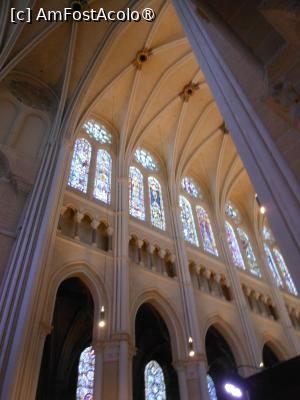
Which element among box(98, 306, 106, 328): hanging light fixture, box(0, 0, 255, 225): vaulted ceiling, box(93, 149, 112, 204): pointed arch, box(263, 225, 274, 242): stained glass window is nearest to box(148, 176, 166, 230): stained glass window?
Result: box(0, 0, 255, 225): vaulted ceiling

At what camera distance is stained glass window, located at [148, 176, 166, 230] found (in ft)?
45.3

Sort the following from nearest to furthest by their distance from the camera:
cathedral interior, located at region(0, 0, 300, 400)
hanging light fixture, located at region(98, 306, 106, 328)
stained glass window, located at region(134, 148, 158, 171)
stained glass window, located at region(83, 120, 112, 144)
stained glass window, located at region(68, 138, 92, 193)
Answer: cathedral interior, located at region(0, 0, 300, 400)
hanging light fixture, located at region(98, 306, 106, 328)
stained glass window, located at region(68, 138, 92, 193)
stained glass window, located at region(83, 120, 112, 144)
stained glass window, located at region(134, 148, 158, 171)

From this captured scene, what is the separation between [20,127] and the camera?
11.7m

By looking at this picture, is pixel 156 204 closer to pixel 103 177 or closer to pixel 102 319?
pixel 103 177

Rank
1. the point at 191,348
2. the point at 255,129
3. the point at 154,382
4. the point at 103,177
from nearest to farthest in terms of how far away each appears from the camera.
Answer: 1. the point at 255,129
2. the point at 191,348
3. the point at 103,177
4. the point at 154,382

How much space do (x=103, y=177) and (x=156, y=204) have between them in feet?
9.41

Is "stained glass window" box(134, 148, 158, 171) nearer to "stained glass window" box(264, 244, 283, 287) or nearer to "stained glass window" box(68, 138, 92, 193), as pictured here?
"stained glass window" box(68, 138, 92, 193)

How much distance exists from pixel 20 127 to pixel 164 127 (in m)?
7.86

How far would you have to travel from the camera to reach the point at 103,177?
44.4 feet

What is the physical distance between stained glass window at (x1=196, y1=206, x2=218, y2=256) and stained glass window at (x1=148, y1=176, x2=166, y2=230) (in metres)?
2.51

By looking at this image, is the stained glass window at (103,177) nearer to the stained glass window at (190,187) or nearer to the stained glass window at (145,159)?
the stained glass window at (145,159)

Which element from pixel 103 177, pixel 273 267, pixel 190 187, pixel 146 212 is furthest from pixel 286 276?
pixel 103 177

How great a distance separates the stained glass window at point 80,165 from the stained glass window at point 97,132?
0.80 metres

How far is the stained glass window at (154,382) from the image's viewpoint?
1334 cm
